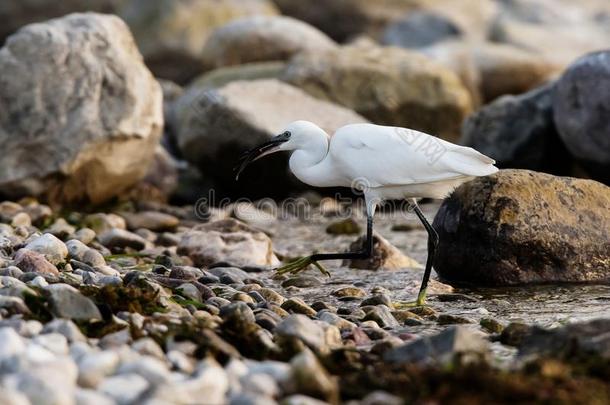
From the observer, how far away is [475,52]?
1928cm

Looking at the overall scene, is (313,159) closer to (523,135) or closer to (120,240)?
(120,240)

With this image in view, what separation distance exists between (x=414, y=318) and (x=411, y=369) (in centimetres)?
213

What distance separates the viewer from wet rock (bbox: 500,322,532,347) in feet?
18.4

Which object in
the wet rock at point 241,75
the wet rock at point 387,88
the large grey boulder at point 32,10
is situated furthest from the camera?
the large grey boulder at point 32,10

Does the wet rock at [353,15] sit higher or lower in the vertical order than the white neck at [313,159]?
lower

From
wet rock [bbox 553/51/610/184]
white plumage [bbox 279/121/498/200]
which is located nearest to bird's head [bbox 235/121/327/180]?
white plumage [bbox 279/121/498/200]

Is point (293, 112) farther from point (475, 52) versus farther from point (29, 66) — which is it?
point (475, 52)

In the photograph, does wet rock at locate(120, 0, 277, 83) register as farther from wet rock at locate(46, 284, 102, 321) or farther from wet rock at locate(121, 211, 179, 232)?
wet rock at locate(46, 284, 102, 321)

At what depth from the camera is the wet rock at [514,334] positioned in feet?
18.4

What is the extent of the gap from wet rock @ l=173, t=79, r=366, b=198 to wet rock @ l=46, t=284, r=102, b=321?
7177 millimetres

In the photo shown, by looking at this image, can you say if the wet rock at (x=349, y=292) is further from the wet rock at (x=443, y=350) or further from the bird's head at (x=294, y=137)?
the wet rock at (x=443, y=350)

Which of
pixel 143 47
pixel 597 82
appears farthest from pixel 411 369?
pixel 143 47

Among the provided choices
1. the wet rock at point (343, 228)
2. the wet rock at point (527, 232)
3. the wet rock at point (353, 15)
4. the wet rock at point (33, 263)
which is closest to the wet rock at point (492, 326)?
the wet rock at point (527, 232)

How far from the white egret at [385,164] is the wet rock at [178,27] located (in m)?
14.0
